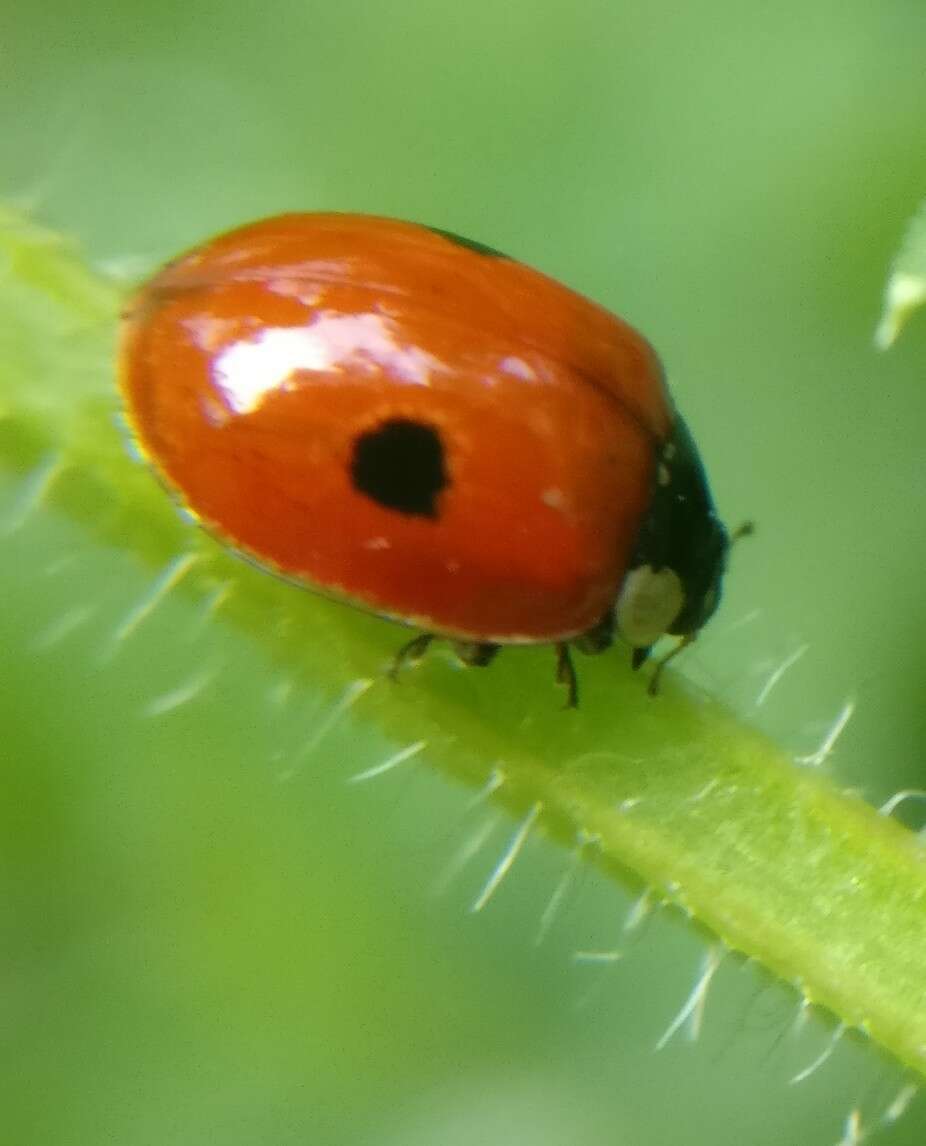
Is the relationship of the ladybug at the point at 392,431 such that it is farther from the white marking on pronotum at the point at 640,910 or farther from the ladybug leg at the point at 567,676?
the white marking on pronotum at the point at 640,910

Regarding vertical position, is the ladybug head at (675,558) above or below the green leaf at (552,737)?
above

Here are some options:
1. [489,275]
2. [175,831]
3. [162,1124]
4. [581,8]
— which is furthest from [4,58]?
[162,1124]

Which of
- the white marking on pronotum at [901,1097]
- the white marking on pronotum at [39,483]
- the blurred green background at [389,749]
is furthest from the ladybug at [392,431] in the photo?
the blurred green background at [389,749]

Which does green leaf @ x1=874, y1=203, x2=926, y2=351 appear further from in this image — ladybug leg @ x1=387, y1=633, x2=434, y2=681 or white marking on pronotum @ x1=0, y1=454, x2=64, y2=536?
white marking on pronotum @ x1=0, y1=454, x2=64, y2=536

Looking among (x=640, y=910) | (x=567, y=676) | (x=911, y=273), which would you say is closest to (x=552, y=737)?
(x=567, y=676)

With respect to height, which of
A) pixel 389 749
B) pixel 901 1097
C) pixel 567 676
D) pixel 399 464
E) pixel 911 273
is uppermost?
pixel 911 273

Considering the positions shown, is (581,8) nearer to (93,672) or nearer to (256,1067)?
(93,672)

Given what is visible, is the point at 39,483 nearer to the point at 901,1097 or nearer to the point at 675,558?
the point at 675,558
